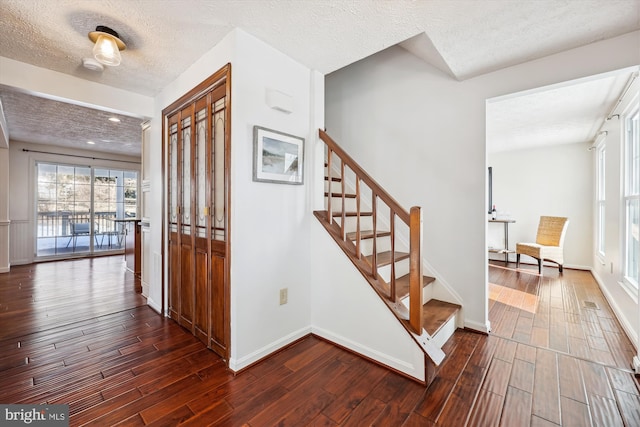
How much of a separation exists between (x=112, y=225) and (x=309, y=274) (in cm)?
674

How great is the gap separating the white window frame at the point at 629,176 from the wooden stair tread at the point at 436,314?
182 centimetres

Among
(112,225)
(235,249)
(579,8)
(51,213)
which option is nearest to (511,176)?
(579,8)

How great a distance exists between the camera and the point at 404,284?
97.7 inches

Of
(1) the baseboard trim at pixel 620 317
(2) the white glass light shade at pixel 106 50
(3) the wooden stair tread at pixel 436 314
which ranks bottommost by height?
(1) the baseboard trim at pixel 620 317

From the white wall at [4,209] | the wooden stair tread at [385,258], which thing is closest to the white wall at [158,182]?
the wooden stair tread at [385,258]

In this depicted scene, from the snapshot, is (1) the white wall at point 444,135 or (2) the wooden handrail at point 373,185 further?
(1) the white wall at point 444,135

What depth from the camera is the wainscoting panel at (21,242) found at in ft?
17.9

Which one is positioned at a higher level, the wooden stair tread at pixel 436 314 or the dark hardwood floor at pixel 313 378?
the wooden stair tread at pixel 436 314

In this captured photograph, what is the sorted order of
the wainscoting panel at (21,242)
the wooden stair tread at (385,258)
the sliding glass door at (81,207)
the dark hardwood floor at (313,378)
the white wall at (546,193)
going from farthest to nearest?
the sliding glass door at (81,207) → the wainscoting panel at (21,242) → the white wall at (546,193) → the wooden stair tread at (385,258) → the dark hardwood floor at (313,378)

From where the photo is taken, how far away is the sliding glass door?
5.94m

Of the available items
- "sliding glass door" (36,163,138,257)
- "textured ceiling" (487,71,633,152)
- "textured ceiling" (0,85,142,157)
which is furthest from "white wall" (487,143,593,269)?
"sliding glass door" (36,163,138,257)

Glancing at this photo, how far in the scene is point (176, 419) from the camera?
147cm

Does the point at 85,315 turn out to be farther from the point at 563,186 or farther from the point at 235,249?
the point at 563,186

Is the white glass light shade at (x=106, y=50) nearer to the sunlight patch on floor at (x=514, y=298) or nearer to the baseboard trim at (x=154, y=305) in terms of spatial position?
the baseboard trim at (x=154, y=305)
